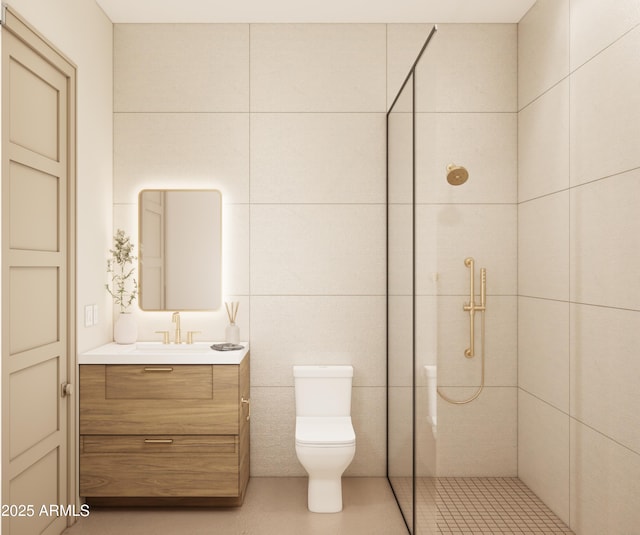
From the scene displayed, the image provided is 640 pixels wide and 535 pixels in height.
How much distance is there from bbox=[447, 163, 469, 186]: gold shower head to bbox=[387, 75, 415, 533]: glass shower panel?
0.35 metres

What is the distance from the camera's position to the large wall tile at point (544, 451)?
2680mm

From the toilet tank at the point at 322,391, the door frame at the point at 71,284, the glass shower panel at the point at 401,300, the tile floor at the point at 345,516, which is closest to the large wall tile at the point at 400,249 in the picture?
the glass shower panel at the point at 401,300

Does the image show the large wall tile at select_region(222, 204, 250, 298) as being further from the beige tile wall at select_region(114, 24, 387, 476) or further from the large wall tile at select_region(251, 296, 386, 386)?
the large wall tile at select_region(251, 296, 386, 386)

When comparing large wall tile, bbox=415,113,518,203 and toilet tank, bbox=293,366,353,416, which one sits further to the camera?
large wall tile, bbox=415,113,518,203

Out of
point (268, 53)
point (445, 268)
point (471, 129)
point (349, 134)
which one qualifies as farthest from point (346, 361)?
point (268, 53)

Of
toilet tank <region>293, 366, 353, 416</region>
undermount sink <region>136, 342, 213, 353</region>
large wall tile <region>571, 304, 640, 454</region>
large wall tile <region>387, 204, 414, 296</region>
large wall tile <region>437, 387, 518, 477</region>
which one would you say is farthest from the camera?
large wall tile <region>437, 387, 518, 477</region>

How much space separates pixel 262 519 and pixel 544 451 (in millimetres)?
1610

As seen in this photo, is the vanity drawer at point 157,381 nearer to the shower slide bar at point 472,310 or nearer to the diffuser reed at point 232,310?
the diffuser reed at point 232,310

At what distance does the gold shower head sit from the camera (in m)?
3.09

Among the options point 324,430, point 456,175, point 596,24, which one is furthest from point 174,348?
point 596,24

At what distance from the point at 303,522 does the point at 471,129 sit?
255cm

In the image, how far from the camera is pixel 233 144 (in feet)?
11.0

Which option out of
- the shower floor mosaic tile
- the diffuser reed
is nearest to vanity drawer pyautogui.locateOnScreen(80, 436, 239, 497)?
the diffuser reed

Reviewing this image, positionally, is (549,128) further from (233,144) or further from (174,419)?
(174,419)
